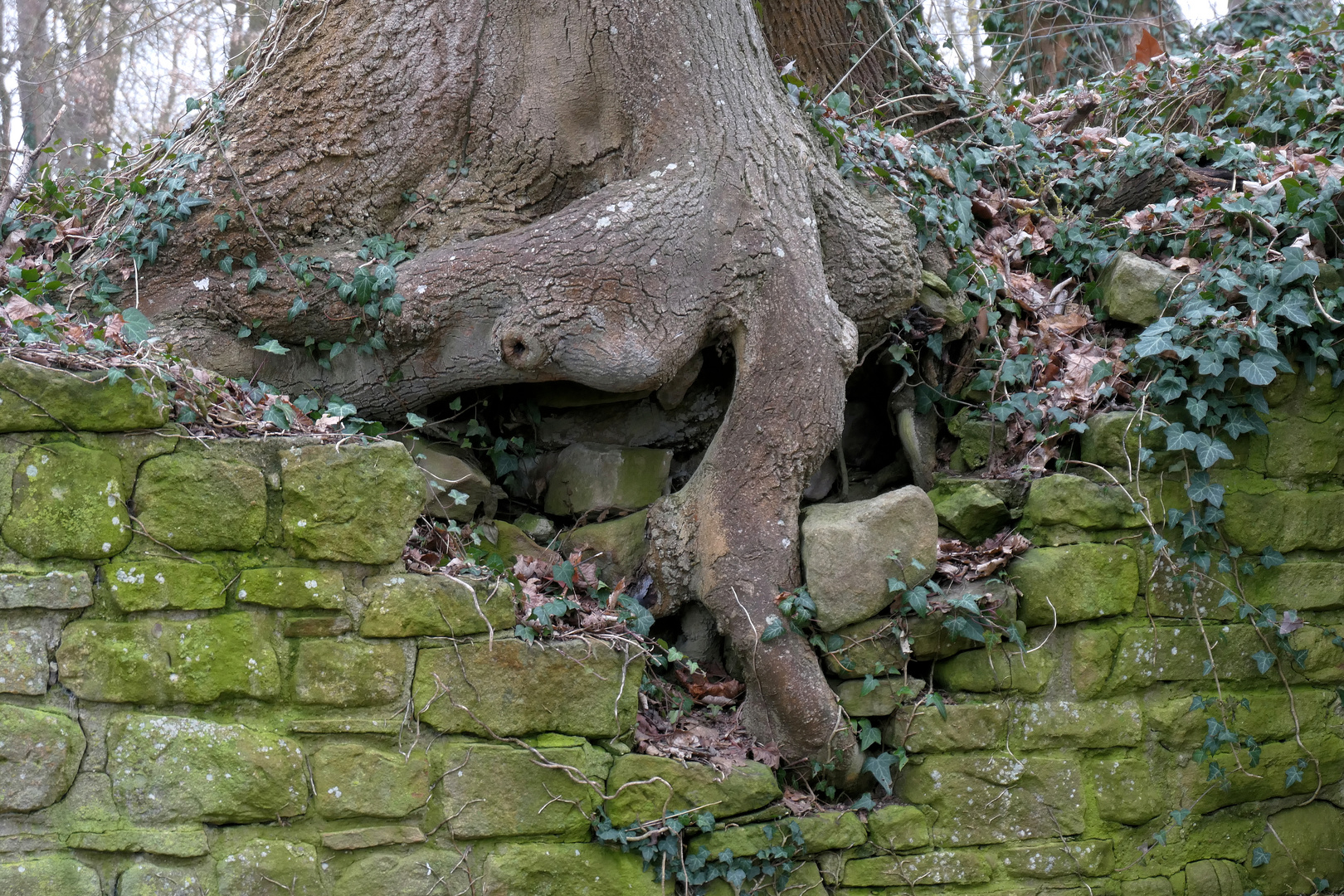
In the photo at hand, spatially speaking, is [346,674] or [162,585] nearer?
[162,585]

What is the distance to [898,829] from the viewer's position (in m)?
3.38

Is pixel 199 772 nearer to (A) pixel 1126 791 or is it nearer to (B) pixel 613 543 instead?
(B) pixel 613 543

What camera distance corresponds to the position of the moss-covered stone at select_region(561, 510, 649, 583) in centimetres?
359

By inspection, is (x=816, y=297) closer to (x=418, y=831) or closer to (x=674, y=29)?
(x=674, y=29)

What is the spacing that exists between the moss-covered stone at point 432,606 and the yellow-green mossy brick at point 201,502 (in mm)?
395

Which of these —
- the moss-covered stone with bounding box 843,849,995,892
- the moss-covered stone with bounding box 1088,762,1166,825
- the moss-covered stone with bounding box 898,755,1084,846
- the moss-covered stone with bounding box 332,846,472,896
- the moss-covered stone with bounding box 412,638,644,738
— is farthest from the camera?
the moss-covered stone with bounding box 1088,762,1166,825

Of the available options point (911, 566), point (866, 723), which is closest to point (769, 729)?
point (866, 723)

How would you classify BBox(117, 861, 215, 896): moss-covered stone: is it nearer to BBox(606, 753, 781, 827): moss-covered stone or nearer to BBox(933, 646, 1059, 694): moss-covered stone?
BBox(606, 753, 781, 827): moss-covered stone

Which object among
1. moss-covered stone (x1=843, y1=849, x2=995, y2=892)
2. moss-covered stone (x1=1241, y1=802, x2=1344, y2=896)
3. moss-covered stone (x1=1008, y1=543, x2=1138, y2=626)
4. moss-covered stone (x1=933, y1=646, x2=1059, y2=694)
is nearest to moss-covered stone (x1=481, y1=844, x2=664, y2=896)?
moss-covered stone (x1=843, y1=849, x2=995, y2=892)

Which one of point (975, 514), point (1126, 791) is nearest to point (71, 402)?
point (975, 514)

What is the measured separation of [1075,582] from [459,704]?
2.21 metres

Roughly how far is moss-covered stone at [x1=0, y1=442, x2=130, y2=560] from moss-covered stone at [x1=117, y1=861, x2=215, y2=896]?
0.88 metres

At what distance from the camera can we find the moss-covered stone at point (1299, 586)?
374 centimetres

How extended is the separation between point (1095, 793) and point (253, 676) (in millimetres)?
2899
